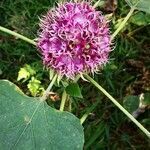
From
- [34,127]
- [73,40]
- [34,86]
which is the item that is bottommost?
[34,86]

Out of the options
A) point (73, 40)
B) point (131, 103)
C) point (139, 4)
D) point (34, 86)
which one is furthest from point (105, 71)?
point (73, 40)

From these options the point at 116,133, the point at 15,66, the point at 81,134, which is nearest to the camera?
the point at 81,134

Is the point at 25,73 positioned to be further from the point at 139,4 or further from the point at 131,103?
the point at 139,4

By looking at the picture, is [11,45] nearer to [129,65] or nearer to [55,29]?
[129,65]

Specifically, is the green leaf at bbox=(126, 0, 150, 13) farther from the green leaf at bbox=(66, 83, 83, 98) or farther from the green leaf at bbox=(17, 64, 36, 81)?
the green leaf at bbox=(17, 64, 36, 81)

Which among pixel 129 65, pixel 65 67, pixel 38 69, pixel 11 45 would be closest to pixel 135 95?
pixel 129 65

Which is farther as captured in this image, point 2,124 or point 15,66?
point 15,66

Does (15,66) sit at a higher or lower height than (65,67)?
lower
